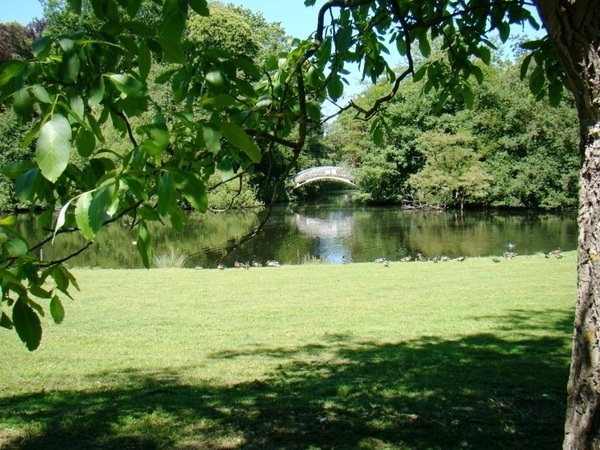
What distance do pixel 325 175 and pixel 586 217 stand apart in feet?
131

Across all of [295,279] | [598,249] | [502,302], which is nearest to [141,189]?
[598,249]

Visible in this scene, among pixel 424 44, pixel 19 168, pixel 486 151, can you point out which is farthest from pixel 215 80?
pixel 486 151

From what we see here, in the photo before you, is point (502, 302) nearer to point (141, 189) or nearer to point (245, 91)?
point (245, 91)

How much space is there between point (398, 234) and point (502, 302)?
48.4 ft

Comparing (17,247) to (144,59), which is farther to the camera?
(144,59)

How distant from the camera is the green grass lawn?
3340 millimetres

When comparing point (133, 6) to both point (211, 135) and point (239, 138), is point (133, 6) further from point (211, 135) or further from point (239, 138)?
point (239, 138)

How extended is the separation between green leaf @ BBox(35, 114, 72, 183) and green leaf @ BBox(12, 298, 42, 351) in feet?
2.10

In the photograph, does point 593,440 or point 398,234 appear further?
point 398,234

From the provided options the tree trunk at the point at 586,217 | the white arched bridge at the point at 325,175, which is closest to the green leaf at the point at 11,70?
the tree trunk at the point at 586,217

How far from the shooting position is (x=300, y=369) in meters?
4.98

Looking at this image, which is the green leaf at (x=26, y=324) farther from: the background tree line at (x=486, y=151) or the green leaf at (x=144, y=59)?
the background tree line at (x=486, y=151)

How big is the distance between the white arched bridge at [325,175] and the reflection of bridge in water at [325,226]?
10.1m

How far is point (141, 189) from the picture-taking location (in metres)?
1.44
